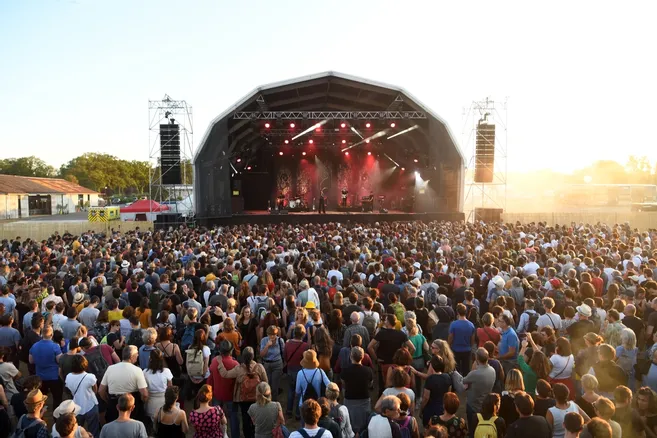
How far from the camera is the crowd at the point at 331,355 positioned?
12.1 feet

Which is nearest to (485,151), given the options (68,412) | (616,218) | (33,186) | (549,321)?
(616,218)

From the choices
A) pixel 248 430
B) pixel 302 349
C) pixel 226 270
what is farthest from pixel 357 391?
pixel 226 270

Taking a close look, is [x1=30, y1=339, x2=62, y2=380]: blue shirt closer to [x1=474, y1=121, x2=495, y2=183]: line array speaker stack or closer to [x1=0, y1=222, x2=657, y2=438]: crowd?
[x1=0, y1=222, x2=657, y2=438]: crowd

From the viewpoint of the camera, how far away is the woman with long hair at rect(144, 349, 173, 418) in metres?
4.39

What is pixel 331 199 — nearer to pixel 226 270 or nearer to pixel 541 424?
pixel 226 270

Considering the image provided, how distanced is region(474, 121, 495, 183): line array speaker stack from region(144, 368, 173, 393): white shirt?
20104 mm

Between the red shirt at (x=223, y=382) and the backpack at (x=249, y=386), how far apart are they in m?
0.19

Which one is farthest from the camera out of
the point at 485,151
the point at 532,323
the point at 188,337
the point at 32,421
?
the point at 485,151

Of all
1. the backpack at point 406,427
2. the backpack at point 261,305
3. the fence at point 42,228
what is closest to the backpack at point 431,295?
the backpack at point 261,305

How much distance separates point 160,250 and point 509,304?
8.32m

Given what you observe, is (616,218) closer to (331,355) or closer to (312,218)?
(312,218)

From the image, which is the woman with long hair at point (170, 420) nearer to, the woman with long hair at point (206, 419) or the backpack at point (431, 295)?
the woman with long hair at point (206, 419)

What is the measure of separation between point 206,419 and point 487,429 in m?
2.24

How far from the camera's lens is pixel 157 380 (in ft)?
14.4
